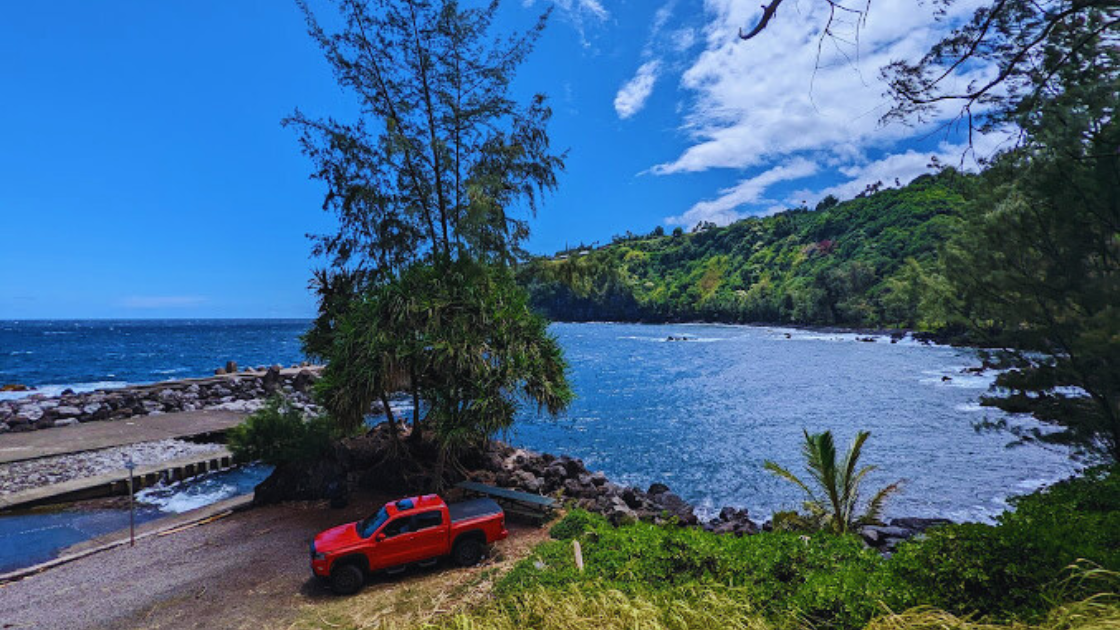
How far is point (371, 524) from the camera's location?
8016mm

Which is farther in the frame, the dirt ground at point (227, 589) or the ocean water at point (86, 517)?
the ocean water at point (86, 517)

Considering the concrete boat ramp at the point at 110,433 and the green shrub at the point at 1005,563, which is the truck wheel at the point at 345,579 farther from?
the concrete boat ramp at the point at 110,433

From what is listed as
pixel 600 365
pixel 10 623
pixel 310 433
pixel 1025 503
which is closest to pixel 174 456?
pixel 310 433

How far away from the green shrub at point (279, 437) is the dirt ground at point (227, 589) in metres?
2.30

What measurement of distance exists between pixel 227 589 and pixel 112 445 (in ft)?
47.6

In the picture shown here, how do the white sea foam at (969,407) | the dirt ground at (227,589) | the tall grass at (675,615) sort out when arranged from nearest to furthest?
the tall grass at (675,615), the dirt ground at (227,589), the white sea foam at (969,407)

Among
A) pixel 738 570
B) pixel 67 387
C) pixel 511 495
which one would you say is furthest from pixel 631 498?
pixel 67 387

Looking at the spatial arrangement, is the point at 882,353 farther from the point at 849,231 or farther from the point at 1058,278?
the point at 849,231

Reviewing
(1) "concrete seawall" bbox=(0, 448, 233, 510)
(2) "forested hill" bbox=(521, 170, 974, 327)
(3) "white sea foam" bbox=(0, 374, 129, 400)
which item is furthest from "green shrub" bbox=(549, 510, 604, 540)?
(2) "forested hill" bbox=(521, 170, 974, 327)

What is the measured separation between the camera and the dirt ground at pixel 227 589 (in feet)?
22.5

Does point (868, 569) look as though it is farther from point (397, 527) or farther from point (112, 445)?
point (112, 445)

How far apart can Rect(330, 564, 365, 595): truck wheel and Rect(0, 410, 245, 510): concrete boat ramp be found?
37.5 ft

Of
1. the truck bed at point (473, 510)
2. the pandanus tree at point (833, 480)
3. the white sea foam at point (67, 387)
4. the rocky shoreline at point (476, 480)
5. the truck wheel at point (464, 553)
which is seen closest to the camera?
the truck wheel at point (464, 553)

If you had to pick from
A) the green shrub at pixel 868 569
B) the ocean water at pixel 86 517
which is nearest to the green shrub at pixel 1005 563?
the green shrub at pixel 868 569
